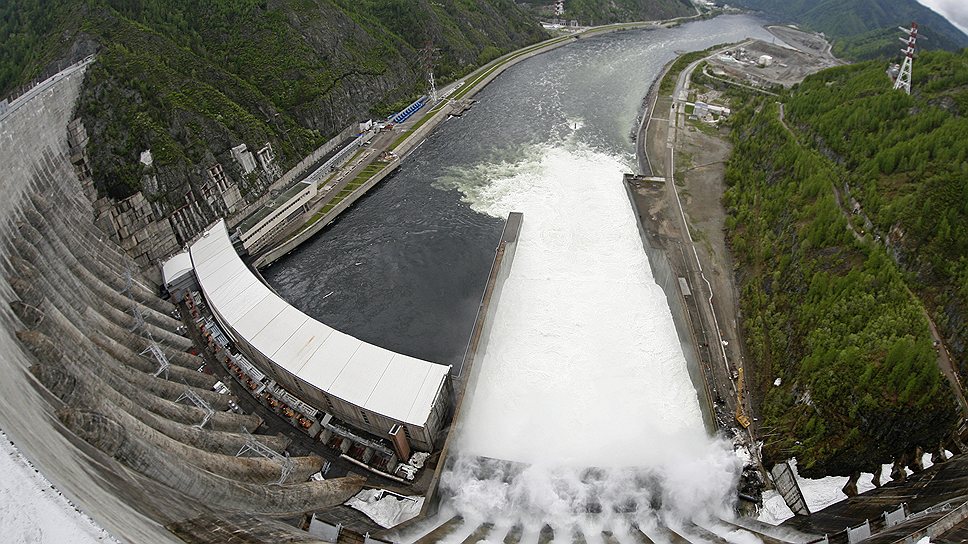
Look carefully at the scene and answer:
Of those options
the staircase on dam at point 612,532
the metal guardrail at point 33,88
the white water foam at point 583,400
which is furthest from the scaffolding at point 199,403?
the metal guardrail at point 33,88

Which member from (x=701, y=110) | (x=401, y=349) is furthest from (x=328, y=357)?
(x=701, y=110)

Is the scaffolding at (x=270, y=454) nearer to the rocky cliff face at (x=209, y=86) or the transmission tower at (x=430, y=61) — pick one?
the rocky cliff face at (x=209, y=86)

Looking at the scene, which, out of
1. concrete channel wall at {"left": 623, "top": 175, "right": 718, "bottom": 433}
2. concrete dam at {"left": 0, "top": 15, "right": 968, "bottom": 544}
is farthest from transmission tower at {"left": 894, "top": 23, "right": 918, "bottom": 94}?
concrete dam at {"left": 0, "top": 15, "right": 968, "bottom": 544}

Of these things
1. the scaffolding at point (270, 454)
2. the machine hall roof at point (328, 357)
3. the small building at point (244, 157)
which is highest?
the small building at point (244, 157)

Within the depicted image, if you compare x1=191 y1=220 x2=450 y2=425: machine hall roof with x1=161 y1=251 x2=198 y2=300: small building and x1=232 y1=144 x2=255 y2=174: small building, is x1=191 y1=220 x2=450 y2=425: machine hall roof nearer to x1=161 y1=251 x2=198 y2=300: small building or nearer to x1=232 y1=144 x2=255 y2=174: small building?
x1=161 y1=251 x2=198 y2=300: small building

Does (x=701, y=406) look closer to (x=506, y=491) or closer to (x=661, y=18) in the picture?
(x=506, y=491)

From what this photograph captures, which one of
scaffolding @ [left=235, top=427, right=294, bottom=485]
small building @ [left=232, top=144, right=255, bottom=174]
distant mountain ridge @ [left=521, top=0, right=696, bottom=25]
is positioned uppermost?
distant mountain ridge @ [left=521, top=0, right=696, bottom=25]

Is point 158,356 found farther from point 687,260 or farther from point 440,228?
point 687,260
